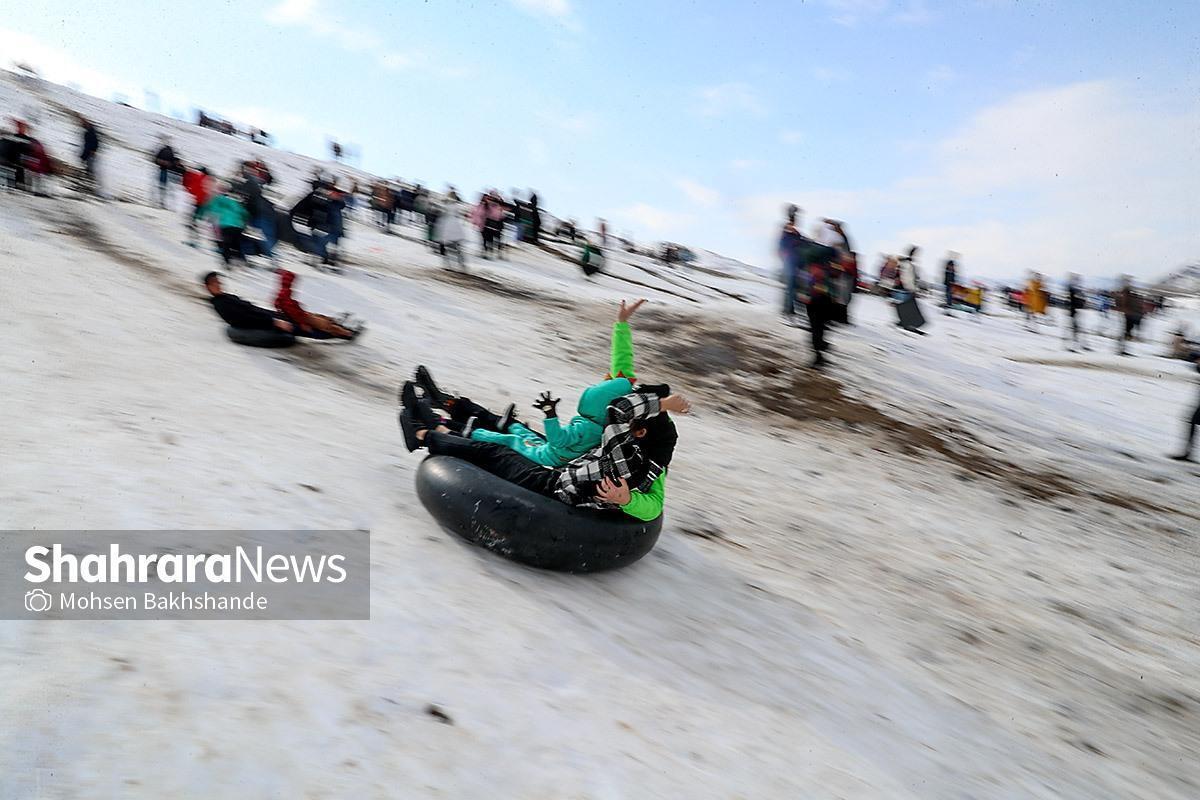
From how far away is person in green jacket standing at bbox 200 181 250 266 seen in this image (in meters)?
11.6

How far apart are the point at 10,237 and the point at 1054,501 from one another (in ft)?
45.5

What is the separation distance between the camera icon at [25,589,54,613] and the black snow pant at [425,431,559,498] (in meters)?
2.27

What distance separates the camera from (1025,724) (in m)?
4.18

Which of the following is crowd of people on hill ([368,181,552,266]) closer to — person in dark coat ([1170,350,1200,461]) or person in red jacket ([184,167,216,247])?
person in red jacket ([184,167,216,247])

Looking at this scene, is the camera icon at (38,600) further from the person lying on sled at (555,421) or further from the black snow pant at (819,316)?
the black snow pant at (819,316)

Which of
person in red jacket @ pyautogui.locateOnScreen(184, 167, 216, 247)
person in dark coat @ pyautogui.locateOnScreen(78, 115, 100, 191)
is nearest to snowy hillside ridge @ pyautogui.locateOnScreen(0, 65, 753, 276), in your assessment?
person in dark coat @ pyautogui.locateOnScreen(78, 115, 100, 191)

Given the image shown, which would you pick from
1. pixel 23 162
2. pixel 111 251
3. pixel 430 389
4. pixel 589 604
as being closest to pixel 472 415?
pixel 430 389

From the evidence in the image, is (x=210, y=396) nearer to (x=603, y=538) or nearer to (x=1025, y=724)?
(x=603, y=538)

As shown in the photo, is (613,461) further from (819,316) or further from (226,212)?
(226,212)

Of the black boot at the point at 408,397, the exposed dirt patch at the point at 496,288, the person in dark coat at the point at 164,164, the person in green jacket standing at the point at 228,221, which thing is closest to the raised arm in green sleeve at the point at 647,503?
the black boot at the point at 408,397

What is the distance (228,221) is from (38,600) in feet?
34.2

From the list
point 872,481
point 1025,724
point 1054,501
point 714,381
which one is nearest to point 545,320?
point 714,381

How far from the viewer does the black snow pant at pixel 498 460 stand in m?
4.49

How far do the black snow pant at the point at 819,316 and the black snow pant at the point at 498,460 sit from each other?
7.73 metres
